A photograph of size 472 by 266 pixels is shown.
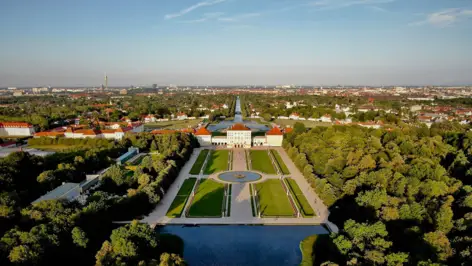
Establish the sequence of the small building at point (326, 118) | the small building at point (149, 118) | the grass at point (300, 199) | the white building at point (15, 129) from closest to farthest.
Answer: the grass at point (300, 199) → the white building at point (15, 129) → the small building at point (149, 118) → the small building at point (326, 118)

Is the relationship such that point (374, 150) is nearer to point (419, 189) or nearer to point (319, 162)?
point (319, 162)

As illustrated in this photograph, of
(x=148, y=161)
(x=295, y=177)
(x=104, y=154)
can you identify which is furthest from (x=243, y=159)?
(x=104, y=154)

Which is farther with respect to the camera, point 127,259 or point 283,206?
point 283,206

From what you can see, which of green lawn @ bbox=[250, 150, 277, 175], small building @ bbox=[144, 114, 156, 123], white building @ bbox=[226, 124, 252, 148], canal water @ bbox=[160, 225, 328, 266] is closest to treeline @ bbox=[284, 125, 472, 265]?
canal water @ bbox=[160, 225, 328, 266]

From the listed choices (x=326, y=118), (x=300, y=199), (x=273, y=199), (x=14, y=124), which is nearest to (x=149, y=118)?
(x=14, y=124)

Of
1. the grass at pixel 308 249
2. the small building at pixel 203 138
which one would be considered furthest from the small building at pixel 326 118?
the grass at pixel 308 249

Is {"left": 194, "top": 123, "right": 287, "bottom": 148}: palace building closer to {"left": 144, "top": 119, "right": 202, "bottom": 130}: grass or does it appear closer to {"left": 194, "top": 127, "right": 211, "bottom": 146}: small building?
{"left": 194, "top": 127, "right": 211, "bottom": 146}: small building

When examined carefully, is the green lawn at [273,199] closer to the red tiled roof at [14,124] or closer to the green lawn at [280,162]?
the green lawn at [280,162]
